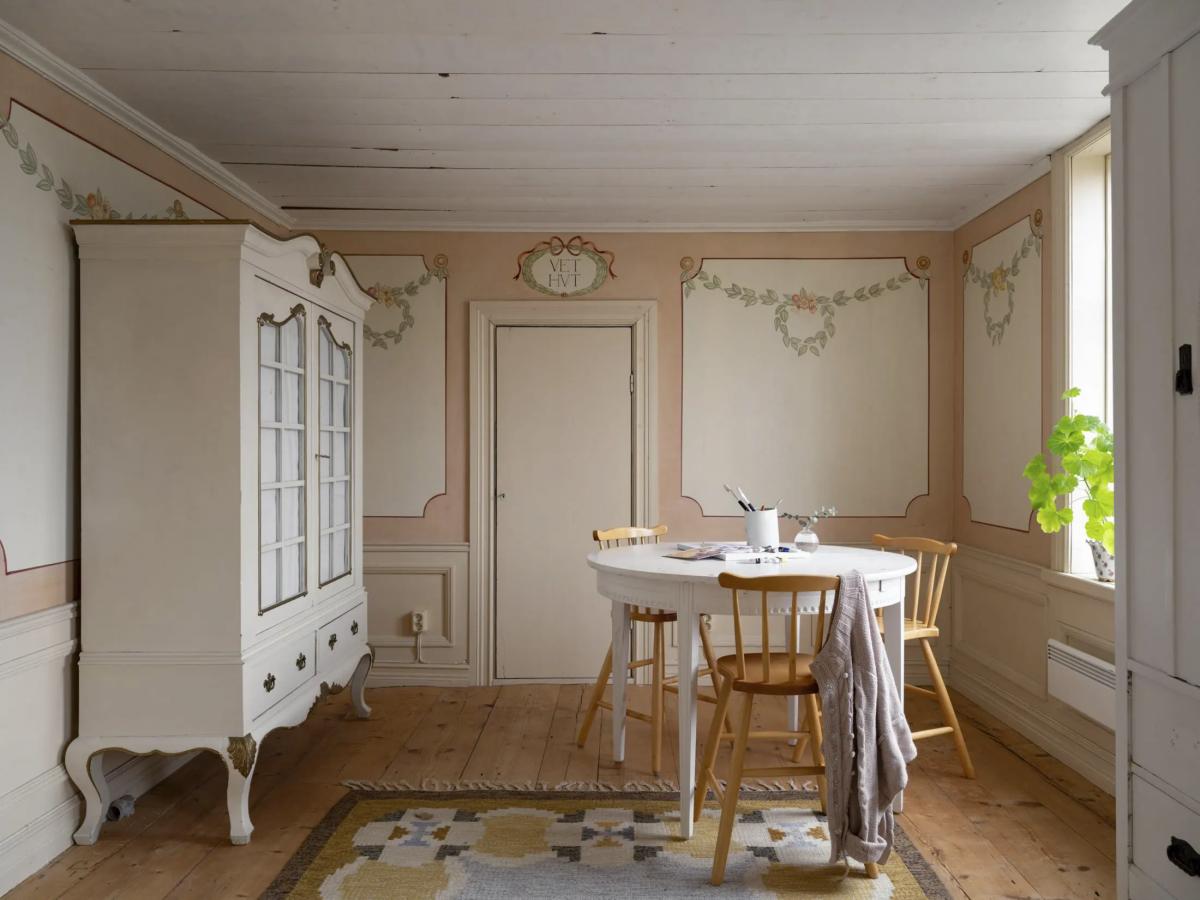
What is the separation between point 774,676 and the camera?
262cm

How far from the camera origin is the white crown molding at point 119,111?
2.54m

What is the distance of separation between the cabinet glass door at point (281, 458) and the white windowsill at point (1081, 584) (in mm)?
2856

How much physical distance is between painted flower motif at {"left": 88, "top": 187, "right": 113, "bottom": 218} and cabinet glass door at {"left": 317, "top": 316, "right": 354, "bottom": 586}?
779 mm

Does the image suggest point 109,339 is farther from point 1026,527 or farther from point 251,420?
point 1026,527

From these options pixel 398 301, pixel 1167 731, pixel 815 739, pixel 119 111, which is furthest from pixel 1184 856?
pixel 398 301

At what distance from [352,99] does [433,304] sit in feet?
5.33

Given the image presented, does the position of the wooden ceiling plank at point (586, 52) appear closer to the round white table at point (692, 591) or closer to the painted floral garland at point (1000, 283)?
the painted floral garland at point (1000, 283)

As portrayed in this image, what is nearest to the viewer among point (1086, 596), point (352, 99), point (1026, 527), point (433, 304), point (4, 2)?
point (4, 2)

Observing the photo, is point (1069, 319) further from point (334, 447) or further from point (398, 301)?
point (398, 301)

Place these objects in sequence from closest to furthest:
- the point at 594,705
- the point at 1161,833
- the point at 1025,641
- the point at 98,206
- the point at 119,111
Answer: the point at 1161,833, the point at 98,206, the point at 119,111, the point at 594,705, the point at 1025,641

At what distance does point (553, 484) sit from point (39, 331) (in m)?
2.49

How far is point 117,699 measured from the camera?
271 cm

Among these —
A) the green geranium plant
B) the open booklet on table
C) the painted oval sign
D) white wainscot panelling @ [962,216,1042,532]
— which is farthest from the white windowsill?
the painted oval sign

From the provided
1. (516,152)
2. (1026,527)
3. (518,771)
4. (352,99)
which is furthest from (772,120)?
(518,771)
